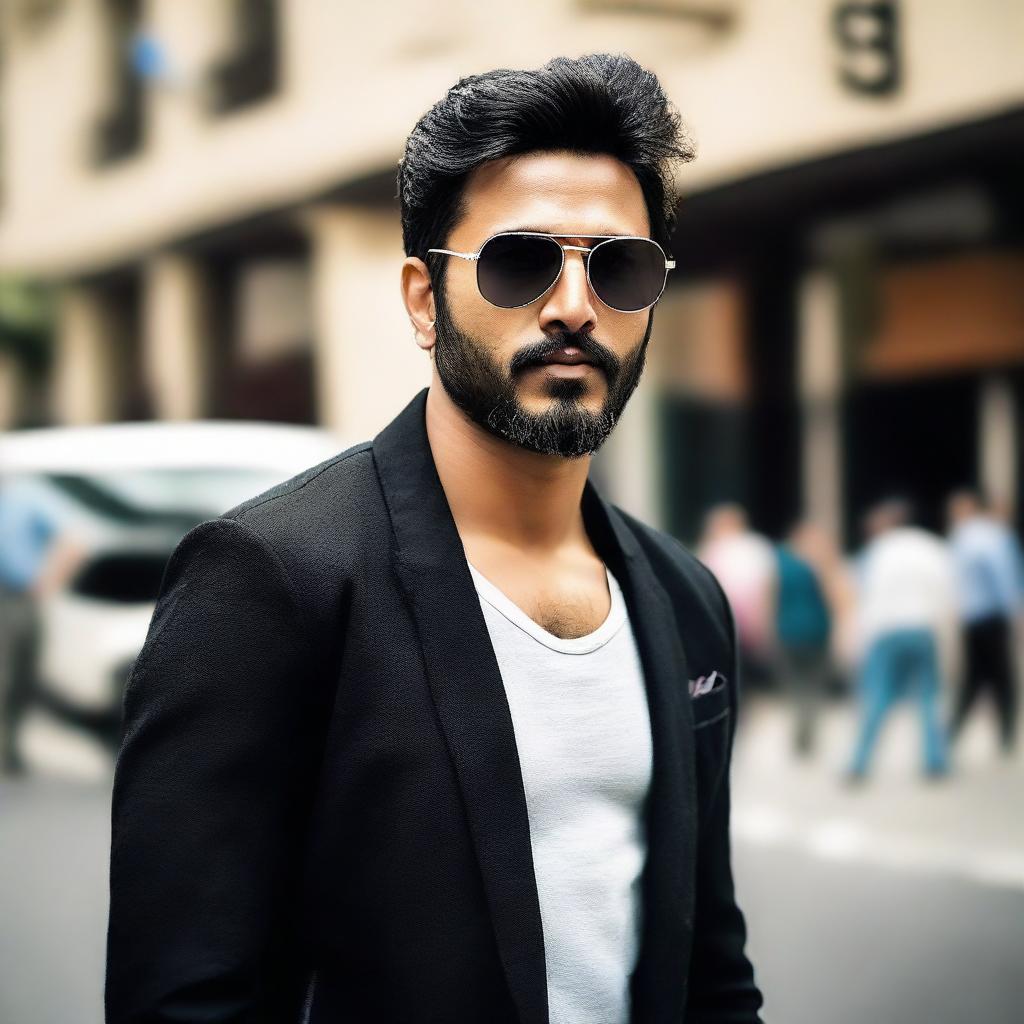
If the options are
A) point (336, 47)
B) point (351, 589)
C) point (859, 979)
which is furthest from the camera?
point (336, 47)

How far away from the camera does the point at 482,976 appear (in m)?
1.44

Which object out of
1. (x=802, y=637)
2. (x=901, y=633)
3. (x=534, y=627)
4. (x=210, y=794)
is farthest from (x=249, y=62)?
(x=210, y=794)

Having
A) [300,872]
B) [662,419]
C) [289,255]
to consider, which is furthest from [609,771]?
[289,255]

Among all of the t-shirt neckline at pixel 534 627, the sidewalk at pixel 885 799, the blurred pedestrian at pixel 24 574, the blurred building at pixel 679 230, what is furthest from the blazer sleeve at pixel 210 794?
the blurred building at pixel 679 230

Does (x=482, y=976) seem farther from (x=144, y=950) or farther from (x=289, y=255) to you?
(x=289, y=255)

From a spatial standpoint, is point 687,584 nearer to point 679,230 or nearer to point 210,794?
point 210,794

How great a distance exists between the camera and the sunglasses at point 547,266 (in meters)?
1.63

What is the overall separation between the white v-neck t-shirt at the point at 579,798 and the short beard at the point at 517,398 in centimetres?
19

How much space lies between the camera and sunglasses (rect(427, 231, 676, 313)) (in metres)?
1.63

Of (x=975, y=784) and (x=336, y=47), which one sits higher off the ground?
(x=336, y=47)

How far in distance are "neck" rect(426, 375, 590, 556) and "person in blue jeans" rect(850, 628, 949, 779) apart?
655 cm

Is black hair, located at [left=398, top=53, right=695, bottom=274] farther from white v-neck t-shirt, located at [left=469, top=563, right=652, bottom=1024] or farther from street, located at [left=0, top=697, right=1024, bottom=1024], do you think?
street, located at [left=0, top=697, right=1024, bottom=1024]

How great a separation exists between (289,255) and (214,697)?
35.6 feet

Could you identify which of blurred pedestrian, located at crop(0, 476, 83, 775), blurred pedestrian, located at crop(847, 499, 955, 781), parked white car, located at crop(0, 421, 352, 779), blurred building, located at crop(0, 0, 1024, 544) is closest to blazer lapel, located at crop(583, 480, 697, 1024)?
parked white car, located at crop(0, 421, 352, 779)
